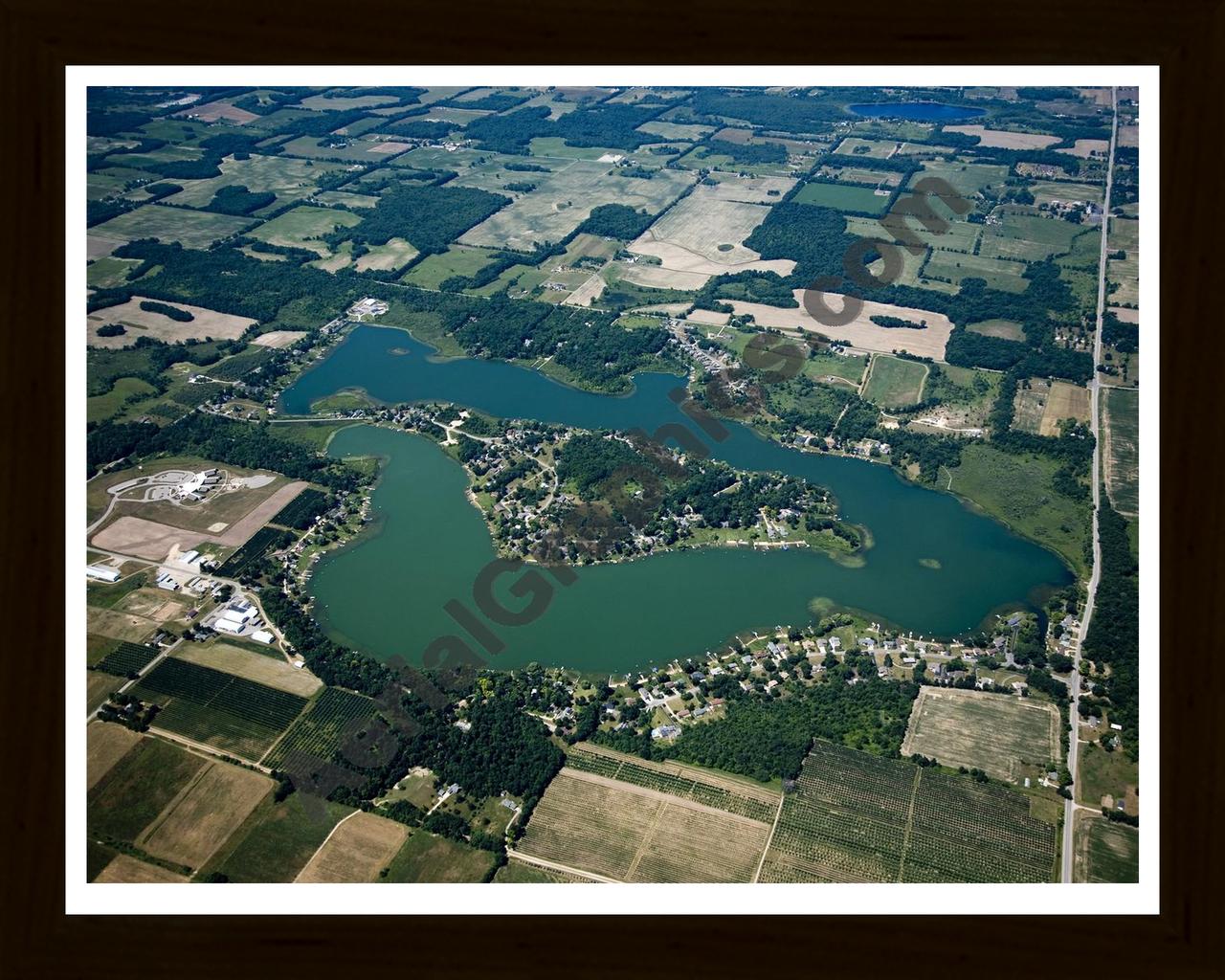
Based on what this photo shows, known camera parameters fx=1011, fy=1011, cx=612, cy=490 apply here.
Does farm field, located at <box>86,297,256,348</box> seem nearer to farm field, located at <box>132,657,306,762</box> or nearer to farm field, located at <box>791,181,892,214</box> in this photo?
farm field, located at <box>132,657,306,762</box>

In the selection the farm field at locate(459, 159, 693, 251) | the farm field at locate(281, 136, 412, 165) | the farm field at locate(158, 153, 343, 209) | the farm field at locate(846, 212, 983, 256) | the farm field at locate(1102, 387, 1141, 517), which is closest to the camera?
the farm field at locate(1102, 387, 1141, 517)

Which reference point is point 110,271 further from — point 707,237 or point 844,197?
point 844,197

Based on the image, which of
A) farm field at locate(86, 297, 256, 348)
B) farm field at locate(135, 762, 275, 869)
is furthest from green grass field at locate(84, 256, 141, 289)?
farm field at locate(135, 762, 275, 869)

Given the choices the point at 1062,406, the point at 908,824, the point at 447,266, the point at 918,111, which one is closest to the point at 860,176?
the point at 918,111

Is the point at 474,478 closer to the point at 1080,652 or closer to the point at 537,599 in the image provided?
the point at 537,599
